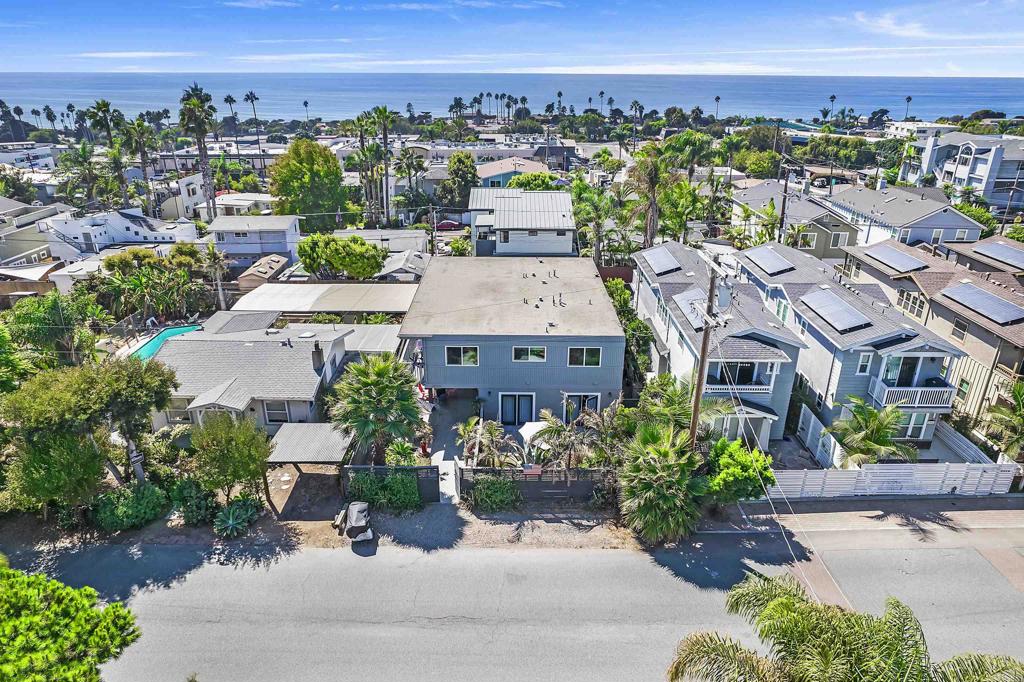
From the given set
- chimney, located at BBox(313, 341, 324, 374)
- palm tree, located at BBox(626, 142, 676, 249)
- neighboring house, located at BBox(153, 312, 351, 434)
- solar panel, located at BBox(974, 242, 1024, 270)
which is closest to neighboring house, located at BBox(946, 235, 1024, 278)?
solar panel, located at BBox(974, 242, 1024, 270)

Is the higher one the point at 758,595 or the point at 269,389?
the point at 758,595

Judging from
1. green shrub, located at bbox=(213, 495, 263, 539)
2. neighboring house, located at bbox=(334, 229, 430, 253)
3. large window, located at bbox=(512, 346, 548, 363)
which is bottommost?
green shrub, located at bbox=(213, 495, 263, 539)

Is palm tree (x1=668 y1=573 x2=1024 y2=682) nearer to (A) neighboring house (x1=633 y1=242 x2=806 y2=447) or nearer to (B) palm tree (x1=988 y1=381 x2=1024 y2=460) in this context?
(A) neighboring house (x1=633 y1=242 x2=806 y2=447)

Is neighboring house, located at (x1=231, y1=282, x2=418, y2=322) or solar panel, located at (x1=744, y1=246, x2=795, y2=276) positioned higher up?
solar panel, located at (x1=744, y1=246, x2=795, y2=276)

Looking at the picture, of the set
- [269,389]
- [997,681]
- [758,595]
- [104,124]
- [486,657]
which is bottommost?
[486,657]

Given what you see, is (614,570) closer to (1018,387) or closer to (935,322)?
(1018,387)

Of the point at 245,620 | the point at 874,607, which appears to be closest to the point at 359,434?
the point at 245,620

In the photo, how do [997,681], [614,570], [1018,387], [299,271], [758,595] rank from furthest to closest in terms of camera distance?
[299,271] → [1018,387] → [614,570] → [758,595] → [997,681]

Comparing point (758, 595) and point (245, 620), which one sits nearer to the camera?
point (758, 595)
